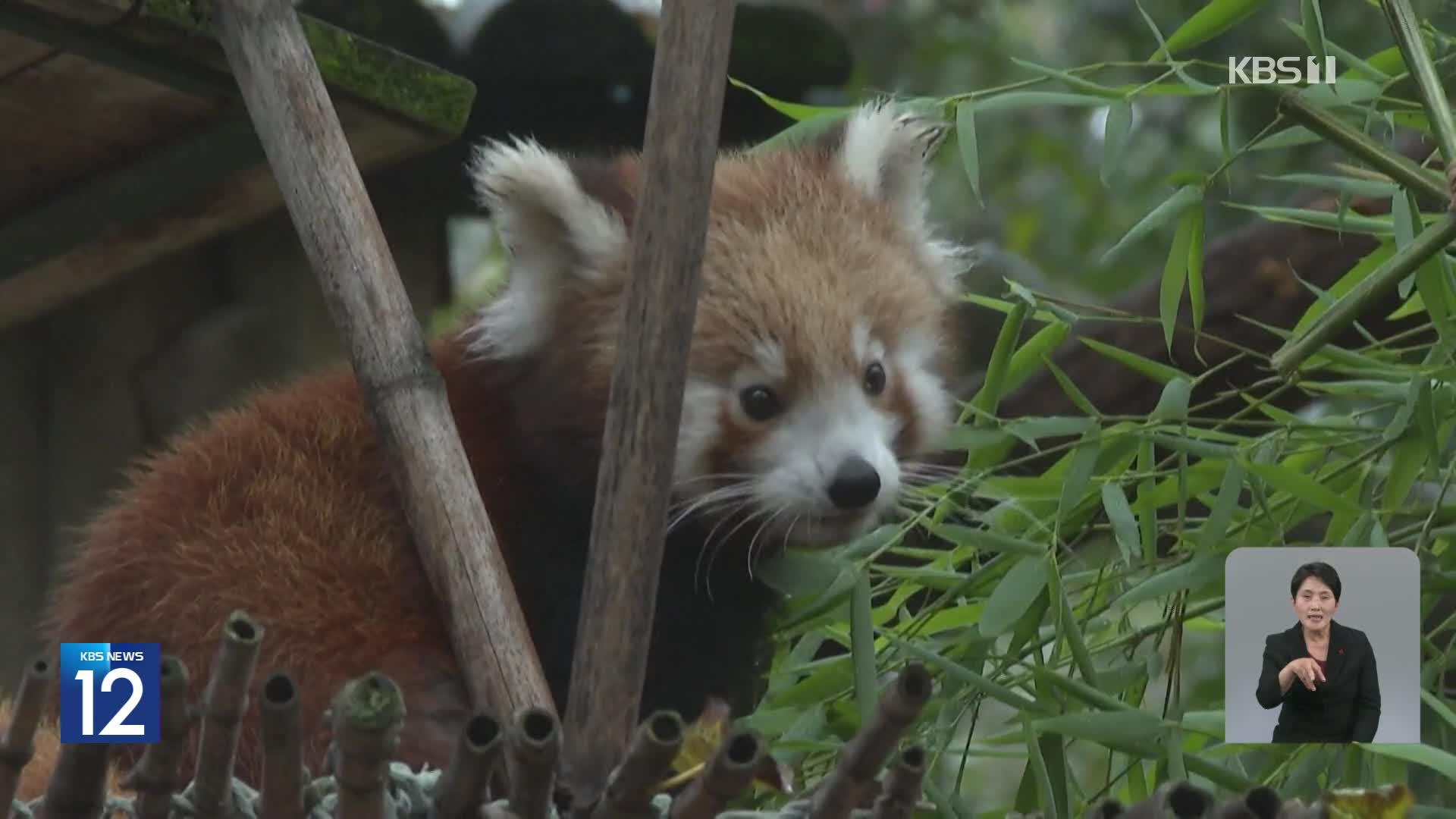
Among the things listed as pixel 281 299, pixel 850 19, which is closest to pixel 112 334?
pixel 281 299

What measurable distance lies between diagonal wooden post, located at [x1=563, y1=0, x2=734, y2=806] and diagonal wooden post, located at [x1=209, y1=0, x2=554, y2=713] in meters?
0.12

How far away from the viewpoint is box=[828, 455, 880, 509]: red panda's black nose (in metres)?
1.57

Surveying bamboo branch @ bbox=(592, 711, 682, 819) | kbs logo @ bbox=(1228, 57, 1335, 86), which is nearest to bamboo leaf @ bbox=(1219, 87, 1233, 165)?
kbs logo @ bbox=(1228, 57, 1335, 86)

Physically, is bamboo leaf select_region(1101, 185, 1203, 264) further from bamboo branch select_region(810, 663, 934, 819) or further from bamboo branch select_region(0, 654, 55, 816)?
bamboo branch select_region(0, 654, 55, 816)

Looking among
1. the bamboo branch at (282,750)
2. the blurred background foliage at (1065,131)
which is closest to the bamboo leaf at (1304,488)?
the bamboo branch at (282,750)

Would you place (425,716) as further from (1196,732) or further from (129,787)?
(1196,732)

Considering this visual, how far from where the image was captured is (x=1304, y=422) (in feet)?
5.54

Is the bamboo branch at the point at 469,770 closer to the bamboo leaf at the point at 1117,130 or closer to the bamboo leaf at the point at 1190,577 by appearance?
the bamboo leaf at the point at 1190,577

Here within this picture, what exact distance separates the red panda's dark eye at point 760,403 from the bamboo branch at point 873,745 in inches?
24.7

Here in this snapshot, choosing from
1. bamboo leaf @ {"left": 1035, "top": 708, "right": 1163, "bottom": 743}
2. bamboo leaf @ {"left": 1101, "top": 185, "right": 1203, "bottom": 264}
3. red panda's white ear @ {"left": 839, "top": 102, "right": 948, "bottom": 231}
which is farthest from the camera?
red panda's white ear @ {"left": 839, "top": 102, "right": 948, "bottom": 231}

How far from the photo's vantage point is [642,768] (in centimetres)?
100

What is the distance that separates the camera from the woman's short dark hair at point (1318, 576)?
1271mm

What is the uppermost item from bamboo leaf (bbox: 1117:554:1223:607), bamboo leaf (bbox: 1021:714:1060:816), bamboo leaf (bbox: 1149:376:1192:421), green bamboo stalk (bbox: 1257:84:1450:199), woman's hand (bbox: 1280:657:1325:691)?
green bamboo stalk (bbox: 1257:84:1450:199)

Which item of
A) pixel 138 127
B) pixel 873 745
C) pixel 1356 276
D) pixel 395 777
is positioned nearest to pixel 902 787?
pixel 873 745
